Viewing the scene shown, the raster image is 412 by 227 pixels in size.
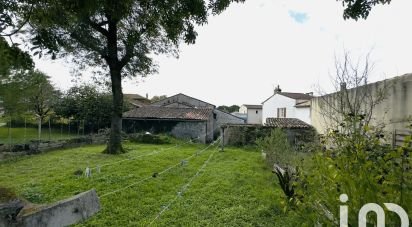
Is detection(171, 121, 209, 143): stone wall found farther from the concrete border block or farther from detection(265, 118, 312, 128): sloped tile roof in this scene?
the concrete border block

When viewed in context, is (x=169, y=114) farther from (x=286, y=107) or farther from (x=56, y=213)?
(x=56, y=213)

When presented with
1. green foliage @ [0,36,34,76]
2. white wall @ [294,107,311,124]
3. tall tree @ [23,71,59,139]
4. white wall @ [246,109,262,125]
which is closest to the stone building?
tall tree @ [23,71,59,139]

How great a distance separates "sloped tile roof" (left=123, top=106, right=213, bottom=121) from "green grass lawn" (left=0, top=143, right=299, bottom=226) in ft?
40.0

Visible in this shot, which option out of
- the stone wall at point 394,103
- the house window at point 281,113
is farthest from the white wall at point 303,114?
the stone wall at point 394,103

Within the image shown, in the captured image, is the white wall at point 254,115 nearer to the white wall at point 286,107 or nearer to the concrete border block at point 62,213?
the white wall at point 286,107

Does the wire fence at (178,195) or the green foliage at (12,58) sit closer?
the green foliage at (12,58)

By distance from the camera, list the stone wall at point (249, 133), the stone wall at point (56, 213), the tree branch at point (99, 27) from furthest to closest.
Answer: the stone wall at point (249, 133) → the tree branch at point (99, 27) → the stone wall at point (56, 213)

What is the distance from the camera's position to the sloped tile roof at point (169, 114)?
974 inches

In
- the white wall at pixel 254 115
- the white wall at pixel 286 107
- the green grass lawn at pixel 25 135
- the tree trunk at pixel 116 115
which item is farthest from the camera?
the white wall at pixel 254 115

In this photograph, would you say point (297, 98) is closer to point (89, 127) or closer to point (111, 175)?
point (89, 127)

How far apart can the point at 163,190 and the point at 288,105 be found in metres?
22.5

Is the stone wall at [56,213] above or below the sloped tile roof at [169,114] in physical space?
below

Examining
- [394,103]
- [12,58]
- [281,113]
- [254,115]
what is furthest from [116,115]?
[254,115]

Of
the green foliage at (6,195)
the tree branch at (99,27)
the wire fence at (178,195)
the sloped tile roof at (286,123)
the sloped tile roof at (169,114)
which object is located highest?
the tree branch at (99,27)
